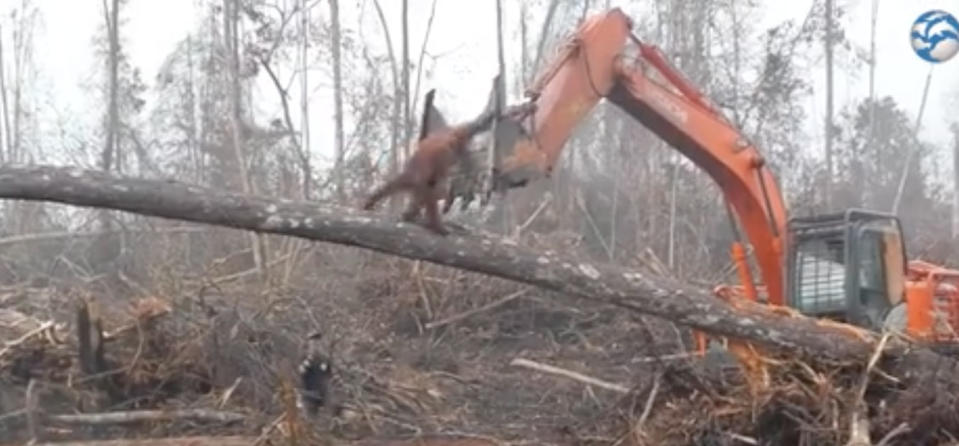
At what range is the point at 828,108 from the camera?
105ft

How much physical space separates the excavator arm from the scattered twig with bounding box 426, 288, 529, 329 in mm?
4168

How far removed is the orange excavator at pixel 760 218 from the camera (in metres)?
9.12

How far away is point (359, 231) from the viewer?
6.41 metres

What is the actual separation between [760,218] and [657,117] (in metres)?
1.09

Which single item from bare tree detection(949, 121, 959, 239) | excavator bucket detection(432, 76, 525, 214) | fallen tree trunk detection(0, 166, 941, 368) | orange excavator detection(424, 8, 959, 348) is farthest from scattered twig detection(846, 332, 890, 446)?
bare tree detection(949, 121, 959, 239)

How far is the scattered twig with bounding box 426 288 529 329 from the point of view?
45.1 ft

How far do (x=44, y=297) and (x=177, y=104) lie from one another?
19.7 metres

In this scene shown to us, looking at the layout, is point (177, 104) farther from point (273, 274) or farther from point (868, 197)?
point (273, 274)

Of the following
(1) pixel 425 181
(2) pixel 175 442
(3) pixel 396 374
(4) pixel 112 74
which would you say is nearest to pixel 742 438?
(1) pixel 425 181

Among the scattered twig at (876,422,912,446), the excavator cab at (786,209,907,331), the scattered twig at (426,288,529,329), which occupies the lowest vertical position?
the scattered twig at (876,422,912,446)

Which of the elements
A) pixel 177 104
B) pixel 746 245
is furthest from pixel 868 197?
pixel 746 245

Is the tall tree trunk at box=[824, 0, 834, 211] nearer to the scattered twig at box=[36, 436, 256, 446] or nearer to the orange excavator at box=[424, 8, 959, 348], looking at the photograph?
the orange excavator at box=[424, 8, 959, 348]

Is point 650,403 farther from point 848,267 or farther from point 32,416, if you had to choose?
point 32,416

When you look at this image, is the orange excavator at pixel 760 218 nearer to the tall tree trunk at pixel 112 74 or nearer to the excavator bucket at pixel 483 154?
the excavator bucket at pixel 483 154
